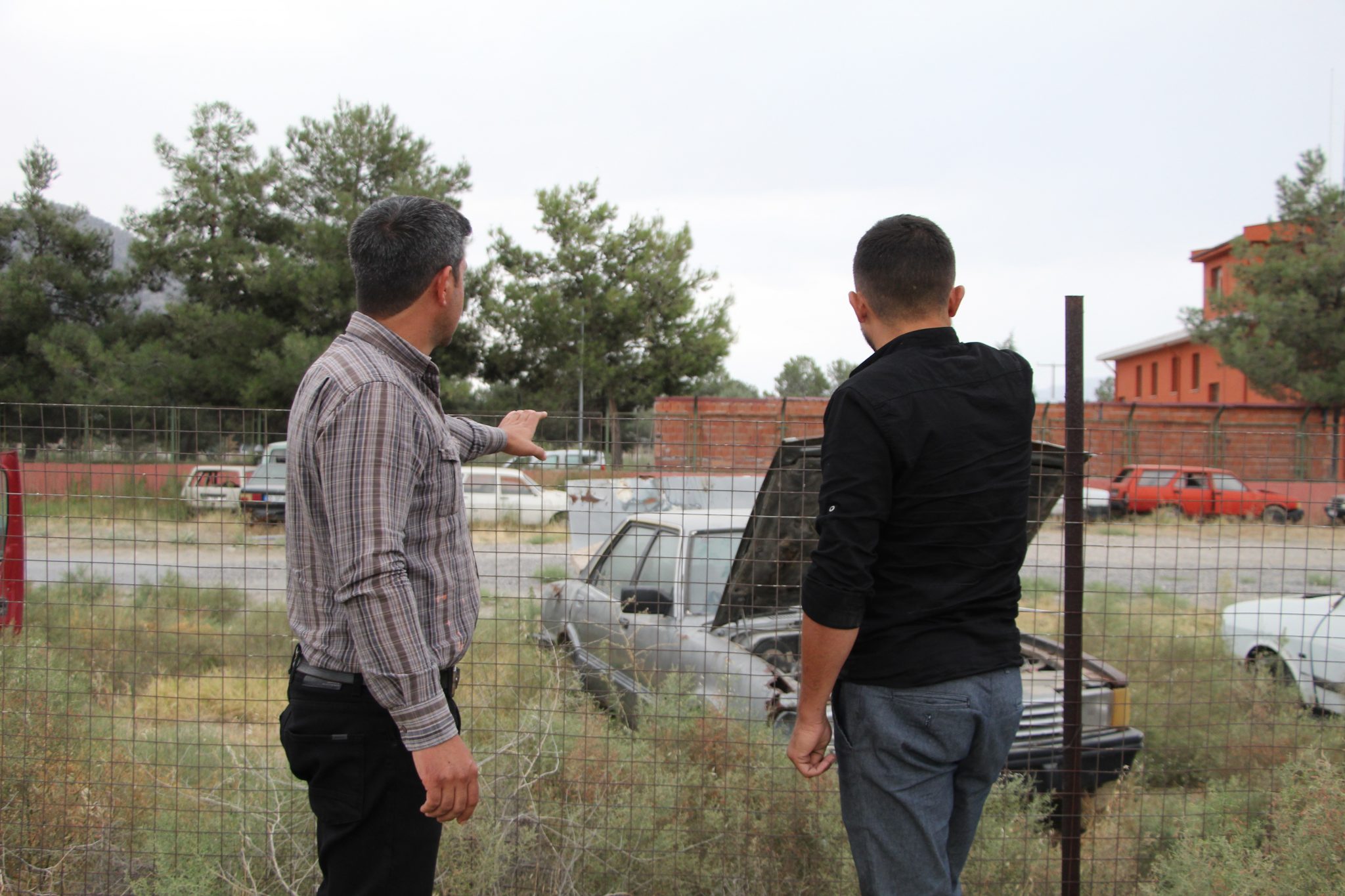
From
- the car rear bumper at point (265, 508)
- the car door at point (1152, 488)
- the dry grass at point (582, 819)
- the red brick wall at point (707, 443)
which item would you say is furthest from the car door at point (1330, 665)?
the car rear bumper at point (265, 508)

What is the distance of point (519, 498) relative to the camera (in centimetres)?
388

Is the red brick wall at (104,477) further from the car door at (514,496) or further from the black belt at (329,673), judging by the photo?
the black belt at (329,673)

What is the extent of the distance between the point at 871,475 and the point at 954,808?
2.84 feet

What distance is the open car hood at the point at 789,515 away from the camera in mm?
3439

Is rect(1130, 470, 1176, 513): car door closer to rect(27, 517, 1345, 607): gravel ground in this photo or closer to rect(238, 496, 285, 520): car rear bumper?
rect(27, 517, 1345, 607): gravel ground

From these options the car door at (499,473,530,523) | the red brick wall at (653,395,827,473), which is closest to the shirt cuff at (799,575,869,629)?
the red brick wall at (653,395,827,473)

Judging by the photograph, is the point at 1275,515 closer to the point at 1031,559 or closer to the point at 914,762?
the point at 914,762

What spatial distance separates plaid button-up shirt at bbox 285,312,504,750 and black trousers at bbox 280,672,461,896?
0.30ft

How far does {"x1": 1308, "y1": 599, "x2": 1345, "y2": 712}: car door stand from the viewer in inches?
205

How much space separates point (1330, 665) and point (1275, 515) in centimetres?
223

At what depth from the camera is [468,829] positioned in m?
3.39

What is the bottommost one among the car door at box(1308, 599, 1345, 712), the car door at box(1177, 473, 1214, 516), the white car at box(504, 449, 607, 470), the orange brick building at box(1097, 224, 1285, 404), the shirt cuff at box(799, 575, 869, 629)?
the car door at box(1308, 599, 1345, 712)

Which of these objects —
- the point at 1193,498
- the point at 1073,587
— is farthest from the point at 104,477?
the point at 1193,498

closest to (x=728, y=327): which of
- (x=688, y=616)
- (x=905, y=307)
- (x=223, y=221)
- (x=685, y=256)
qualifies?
(x=685, y=256)
